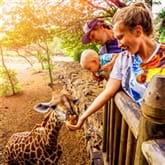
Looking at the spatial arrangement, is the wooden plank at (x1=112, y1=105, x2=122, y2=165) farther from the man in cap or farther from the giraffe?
the man in cap

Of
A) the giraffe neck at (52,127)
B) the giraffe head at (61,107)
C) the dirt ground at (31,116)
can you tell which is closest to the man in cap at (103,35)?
the giraffe head at (61,107)

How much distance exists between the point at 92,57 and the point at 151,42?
35.8 inches

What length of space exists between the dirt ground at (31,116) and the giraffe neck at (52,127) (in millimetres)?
1077

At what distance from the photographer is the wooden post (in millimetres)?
905

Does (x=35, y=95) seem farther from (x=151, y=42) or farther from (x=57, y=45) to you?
(x=151, y=42)

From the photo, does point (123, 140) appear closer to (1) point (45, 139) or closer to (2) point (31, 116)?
(1) point (45, 139)

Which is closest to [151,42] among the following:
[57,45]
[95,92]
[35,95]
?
[95,92]

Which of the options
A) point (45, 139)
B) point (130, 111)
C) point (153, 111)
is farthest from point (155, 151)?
point (45, 139)

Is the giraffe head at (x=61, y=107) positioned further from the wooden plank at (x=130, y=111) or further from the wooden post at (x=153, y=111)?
the wooden post at (x=153, y=111)

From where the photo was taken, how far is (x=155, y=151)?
903 mm

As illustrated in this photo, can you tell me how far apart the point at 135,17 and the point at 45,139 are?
5.90ft

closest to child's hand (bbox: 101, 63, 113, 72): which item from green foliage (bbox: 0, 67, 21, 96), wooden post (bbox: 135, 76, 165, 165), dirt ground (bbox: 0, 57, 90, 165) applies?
wooden post (bbox: 135, 76, 165, 165)

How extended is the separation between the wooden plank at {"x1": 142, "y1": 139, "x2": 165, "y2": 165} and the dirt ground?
2917mm

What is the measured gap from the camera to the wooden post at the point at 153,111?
2.97ft
